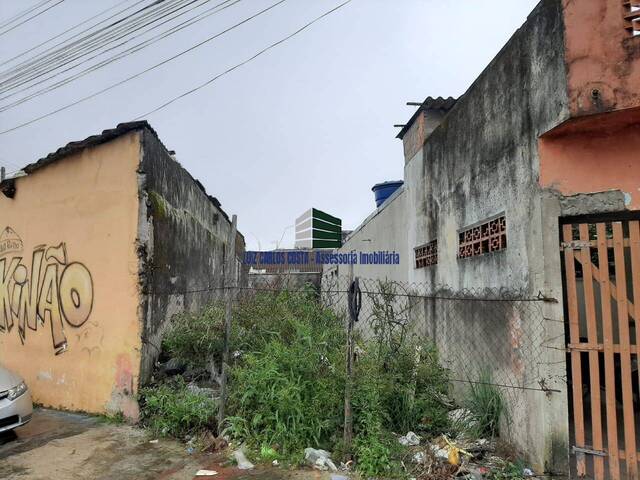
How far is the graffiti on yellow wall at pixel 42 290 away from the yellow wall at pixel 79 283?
0.6 inches

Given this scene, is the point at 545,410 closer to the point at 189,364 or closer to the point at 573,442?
the point at 573,442

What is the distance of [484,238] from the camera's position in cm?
467

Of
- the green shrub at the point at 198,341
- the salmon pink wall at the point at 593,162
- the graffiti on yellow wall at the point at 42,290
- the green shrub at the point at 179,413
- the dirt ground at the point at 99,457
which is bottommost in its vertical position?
the dirt ground at the point at 99,457

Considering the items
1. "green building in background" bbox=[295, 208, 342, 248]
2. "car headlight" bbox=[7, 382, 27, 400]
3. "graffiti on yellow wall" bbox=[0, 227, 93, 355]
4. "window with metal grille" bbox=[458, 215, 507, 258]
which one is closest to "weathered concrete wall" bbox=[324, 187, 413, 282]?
"window with metal grille" bbox=[458, 215, 507, 258]

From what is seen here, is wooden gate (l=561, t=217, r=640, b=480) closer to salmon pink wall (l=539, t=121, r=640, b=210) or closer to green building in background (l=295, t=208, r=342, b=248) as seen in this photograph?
salmon pink wall (l=539, t=121, r=640, b=210)

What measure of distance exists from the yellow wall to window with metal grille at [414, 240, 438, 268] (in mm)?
4069

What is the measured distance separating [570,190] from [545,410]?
180 cm

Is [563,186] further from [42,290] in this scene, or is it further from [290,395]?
[42,290]

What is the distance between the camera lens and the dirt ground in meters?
3.62

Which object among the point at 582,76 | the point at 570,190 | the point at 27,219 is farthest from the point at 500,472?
the point at 27,219

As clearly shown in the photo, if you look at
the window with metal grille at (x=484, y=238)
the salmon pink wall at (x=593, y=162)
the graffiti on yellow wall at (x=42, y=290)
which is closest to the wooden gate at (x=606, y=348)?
the salmon pink wall at (x=593, y=162)

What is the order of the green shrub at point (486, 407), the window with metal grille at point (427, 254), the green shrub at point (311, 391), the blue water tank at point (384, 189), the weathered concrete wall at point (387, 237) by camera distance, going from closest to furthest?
the green shrub at point (311, 391), the green shrub at point (486, 407), the window with metal grille at point (427, 254), the weathered concrete wall at point (387, 237), the blue water tank at point (384, 189)

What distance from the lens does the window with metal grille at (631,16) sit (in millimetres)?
3143

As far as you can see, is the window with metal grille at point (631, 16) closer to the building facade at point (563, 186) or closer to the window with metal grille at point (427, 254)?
the building facade at point (563, 186)
